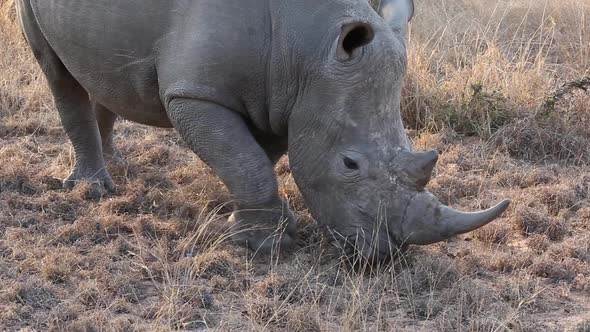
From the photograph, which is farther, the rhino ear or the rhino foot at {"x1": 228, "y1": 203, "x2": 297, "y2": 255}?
Answer: the rhino ear

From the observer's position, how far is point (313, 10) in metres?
5.86

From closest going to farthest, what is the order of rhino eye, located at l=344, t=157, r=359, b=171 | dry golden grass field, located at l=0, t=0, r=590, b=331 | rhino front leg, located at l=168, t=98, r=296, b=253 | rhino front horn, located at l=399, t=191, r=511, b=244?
dry golden grass field, located at l=0, t=0, r=590, b=331 < rhino front horn, located at l=399, t=191, r=511, b=244 < rhino eye, located at l=344, t=157, r=359, b=171 < rhino front leg, located at l=168, t=98, r=296, b=253

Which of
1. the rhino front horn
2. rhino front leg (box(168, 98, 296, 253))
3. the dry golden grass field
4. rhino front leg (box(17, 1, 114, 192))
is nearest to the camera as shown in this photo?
the dry golden grass field

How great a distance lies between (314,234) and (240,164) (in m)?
0.74

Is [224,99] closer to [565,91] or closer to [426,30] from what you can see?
[565,91]

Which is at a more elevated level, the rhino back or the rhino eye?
the rhino back

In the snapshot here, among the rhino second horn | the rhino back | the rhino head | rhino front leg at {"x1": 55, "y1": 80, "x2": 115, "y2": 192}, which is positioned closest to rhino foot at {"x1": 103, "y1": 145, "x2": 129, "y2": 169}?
rhino front leg at {"x1": 55, "y1": 80, "x2": 115, "y2": 192}

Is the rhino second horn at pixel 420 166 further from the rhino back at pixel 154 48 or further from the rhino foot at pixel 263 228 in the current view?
the rhino back at pixel 154 48

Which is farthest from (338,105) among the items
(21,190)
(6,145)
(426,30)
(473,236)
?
(426,30)

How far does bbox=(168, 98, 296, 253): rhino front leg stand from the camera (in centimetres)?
592

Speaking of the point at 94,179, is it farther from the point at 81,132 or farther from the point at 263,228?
the point at 263,228

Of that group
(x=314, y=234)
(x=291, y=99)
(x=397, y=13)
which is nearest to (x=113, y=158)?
(x=314, y=234)

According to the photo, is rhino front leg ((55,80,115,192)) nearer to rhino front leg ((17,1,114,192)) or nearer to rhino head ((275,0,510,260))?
rhino front leg ((17,1,114,192))

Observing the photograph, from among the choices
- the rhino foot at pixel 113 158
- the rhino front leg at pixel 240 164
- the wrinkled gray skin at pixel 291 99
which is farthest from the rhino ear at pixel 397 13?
the rhino foot at pixel 113 158
